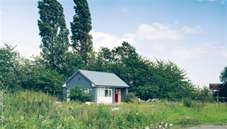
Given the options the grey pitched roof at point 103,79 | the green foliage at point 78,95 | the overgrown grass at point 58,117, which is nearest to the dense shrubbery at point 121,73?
the grey pitched roof at point 103,79

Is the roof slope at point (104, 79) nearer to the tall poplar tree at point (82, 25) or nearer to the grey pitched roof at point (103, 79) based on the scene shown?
the grey pitched roof at point (103, 79)

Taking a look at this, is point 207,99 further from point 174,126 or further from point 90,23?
point 174,126

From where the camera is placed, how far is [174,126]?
19.3 metres

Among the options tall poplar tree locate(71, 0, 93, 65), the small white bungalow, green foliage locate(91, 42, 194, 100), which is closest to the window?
the small white bungalow

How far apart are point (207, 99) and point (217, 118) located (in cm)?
1900

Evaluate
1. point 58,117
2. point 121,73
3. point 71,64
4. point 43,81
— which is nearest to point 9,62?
point 43,81

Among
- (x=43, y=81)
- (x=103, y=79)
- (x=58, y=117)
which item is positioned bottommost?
(x=58, y=117)

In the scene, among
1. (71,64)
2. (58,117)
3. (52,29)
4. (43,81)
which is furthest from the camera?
(71,64)

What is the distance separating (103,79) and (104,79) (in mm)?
109

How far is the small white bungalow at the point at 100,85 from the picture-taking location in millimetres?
43469

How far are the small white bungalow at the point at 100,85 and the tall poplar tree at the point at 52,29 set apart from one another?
577 centimetres

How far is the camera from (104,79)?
45750mm

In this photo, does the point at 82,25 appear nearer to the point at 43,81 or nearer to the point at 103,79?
the point at 103,79

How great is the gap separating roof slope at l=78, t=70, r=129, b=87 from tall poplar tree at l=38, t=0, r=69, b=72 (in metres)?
5.84
